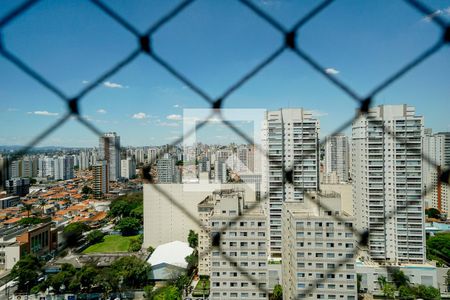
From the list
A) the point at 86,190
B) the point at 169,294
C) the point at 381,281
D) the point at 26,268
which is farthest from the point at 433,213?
the point at 26,268

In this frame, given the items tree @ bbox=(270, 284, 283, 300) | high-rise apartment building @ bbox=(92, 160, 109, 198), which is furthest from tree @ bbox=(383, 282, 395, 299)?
high-rise apartment building @ bbox=(92, 160, 109, 198)

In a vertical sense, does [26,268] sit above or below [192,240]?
above

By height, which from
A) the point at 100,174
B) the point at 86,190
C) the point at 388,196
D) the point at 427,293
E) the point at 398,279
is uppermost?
the point at 100,174

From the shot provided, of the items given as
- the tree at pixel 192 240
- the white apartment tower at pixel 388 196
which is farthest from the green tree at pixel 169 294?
the white apartment tower at pixel 388 196

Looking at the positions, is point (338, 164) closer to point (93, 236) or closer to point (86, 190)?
point (93, 236)

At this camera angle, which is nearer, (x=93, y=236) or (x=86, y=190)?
(x=86, y=190)

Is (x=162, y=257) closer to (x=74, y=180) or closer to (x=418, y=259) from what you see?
(x=74, y=180)
